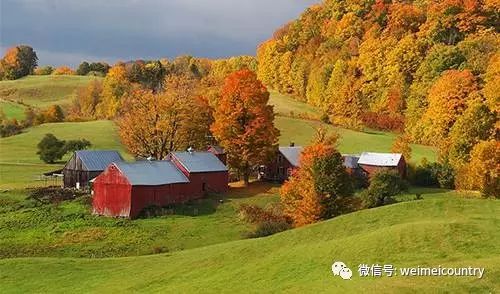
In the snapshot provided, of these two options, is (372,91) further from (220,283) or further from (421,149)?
(220,283)

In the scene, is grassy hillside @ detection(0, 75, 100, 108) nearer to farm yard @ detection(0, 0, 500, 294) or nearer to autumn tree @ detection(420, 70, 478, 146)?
farm yard @ detection(0, 0, 500, 294)

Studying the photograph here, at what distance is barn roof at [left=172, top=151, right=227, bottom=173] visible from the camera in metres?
62.4

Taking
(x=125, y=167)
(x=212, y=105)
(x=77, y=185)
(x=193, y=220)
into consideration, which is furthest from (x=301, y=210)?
(x=212, y=105)

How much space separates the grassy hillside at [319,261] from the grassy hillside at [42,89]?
422 ft

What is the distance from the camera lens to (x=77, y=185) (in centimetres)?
6556

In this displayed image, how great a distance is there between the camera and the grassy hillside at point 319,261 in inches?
947

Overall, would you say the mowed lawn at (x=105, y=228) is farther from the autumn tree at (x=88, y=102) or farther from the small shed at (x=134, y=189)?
the autumn tree at (x=88, y=102)

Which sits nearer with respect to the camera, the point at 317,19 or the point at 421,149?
the point at 421,149

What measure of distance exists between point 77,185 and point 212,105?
23.2m

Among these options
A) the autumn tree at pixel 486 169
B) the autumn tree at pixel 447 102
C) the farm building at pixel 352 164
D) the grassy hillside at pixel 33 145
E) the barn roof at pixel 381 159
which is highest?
the autumn tree at pixel 447 102

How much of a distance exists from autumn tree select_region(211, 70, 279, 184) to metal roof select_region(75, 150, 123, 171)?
40.7 feet

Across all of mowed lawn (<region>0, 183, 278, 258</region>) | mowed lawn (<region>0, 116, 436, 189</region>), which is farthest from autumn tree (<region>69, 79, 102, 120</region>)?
mowed lawn (<region>0, 183, 278, 258</region>)

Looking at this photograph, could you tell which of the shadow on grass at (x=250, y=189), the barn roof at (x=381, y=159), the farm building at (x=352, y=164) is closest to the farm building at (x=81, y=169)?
the shadow on grass at (x=250, y=189)

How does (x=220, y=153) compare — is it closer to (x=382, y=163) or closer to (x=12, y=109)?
(x=382, y=163)
